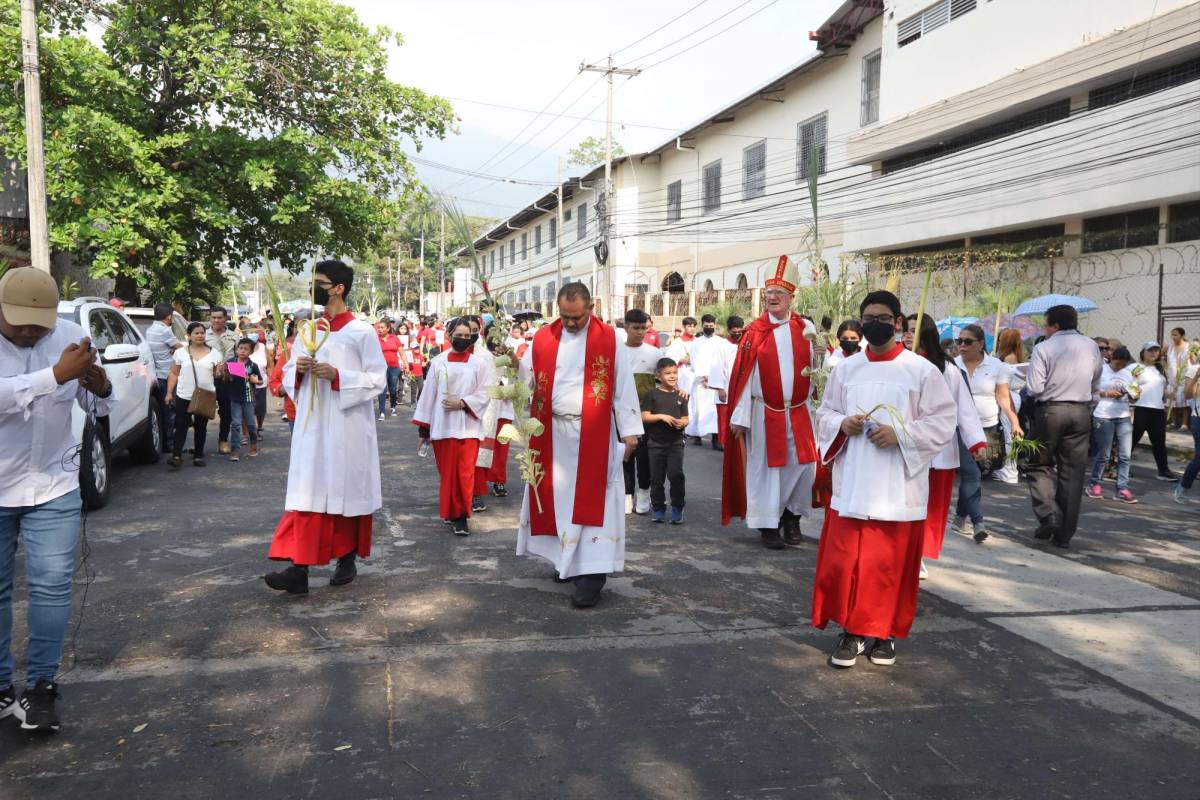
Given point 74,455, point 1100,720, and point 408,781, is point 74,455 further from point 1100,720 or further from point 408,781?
point 1100,720

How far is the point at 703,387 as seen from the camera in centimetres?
1360

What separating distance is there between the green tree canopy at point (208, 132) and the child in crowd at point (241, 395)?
226 inches

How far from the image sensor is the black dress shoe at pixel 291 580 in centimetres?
567

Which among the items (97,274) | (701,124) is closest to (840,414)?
(97,274)

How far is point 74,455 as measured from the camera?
154 inches

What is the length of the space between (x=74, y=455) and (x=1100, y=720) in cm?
432

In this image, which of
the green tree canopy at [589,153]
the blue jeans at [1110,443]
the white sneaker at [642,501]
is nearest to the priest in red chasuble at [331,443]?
the white sneaker at [642,501]

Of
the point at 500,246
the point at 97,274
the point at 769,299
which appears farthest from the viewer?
the point at 500,246

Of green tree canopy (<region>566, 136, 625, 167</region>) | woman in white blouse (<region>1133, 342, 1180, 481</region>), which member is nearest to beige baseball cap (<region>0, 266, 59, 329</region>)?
woman in white blouse (<region>1133, 342, 1180, 481</region>)

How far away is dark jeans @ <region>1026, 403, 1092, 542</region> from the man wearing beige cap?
6.66m

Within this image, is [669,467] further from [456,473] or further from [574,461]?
[574,461]

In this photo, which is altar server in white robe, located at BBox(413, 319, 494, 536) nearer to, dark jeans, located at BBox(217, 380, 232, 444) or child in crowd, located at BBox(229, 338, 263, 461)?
child in crowd, located at BBox(229, 338, 263, 461)

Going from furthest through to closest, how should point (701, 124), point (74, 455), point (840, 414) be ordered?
point (701, 124) → point (840, 414) → point (74, 455)

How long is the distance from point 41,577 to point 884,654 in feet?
12.1
